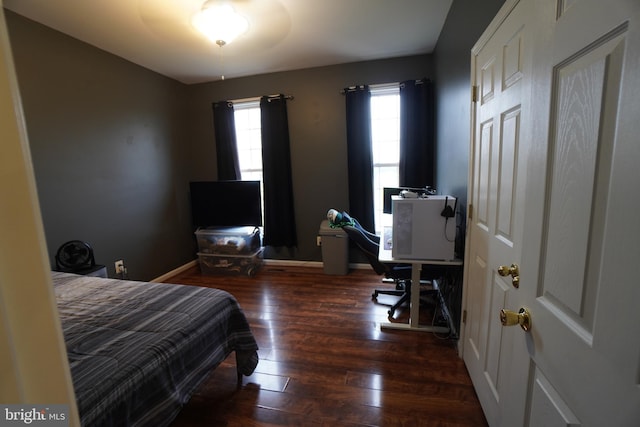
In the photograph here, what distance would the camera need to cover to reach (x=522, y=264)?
0.92 m

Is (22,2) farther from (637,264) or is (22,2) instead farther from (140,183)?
(637,264)

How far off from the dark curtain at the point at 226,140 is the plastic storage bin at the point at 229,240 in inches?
32.2

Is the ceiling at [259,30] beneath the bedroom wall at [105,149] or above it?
above

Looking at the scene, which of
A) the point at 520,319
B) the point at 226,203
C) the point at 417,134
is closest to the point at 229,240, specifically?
the point at 226,203

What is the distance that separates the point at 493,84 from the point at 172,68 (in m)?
3.75

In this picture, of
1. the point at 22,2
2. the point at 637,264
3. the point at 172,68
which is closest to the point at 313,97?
the point at 172,68

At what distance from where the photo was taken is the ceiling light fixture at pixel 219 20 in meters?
2.09

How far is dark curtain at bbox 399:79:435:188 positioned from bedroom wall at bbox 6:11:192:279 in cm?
322

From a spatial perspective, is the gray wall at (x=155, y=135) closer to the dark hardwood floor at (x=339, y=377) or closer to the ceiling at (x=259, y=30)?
the ceiling at (x=259, y=30)

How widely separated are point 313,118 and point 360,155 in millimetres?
851

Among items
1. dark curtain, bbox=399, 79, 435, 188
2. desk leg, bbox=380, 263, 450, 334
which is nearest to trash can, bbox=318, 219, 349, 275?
dark curtain, bbox=399, 79, 435, 188

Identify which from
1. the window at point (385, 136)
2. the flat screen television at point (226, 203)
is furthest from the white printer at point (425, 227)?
the flat screen television at point (226, 203)

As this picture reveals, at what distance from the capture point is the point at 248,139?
13.7ft

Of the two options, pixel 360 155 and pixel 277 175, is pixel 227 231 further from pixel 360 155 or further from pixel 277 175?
pixel 360 155
